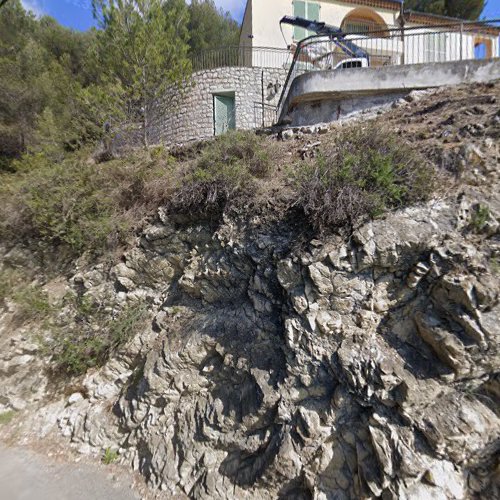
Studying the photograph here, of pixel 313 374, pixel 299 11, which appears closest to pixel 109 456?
pixel 313 374

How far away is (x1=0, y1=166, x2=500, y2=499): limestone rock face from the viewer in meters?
2.65

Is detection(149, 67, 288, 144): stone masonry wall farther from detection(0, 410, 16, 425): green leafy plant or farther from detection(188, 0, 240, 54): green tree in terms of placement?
detection(0, 410, 16, 425): green leafy plant

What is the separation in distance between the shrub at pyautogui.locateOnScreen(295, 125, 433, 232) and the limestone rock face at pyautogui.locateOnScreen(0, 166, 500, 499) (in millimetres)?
220

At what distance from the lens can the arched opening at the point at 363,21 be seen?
10.4 m

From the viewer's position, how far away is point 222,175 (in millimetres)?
4410

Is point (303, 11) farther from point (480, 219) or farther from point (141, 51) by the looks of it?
point (480, 219)

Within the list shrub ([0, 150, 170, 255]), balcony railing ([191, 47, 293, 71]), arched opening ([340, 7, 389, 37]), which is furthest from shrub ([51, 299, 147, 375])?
arched opening ([340, 7, 389, 37])

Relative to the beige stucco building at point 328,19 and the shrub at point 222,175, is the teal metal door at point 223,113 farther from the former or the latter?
the shrub at point 222,175

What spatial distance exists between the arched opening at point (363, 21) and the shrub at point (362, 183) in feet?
33.9

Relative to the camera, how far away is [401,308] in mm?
3102

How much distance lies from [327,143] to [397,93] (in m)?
2.53

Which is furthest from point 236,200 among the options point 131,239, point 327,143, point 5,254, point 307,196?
point 5,254

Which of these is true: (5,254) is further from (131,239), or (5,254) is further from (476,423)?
(476,423)

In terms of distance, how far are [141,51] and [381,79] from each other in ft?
17.6
